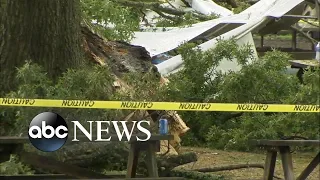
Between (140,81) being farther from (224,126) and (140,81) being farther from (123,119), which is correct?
(224,126)

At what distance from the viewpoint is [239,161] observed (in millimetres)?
9180

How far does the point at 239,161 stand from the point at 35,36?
9.85ft

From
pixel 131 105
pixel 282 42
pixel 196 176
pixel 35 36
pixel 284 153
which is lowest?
pixel 196 176

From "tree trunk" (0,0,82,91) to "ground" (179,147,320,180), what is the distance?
203cm

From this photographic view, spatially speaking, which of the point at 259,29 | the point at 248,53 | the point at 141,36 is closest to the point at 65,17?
the point at 248,53

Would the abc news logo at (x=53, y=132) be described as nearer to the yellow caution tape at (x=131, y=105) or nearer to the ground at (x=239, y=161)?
the yellow caution tape at (x=131, y=105)

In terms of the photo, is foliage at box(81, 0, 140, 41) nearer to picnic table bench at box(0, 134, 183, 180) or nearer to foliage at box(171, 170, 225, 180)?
foliage at box(171, 170, 225, 180)

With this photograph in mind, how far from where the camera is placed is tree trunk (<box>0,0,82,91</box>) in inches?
301

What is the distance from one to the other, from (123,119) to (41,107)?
838 mm

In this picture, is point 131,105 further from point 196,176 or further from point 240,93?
point 240,93

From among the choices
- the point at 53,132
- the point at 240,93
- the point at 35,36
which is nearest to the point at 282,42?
the point at 240,93

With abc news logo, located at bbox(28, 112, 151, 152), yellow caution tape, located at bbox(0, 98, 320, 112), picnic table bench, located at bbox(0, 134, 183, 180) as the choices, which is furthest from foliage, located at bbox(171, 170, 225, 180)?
picnic table bench, located at bbox(0, 134, 183, 180)

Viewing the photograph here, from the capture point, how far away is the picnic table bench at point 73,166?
6.00 meters

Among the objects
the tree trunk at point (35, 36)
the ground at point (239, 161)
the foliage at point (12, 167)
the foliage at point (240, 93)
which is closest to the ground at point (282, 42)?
A: the foliage at point (240, 93)
